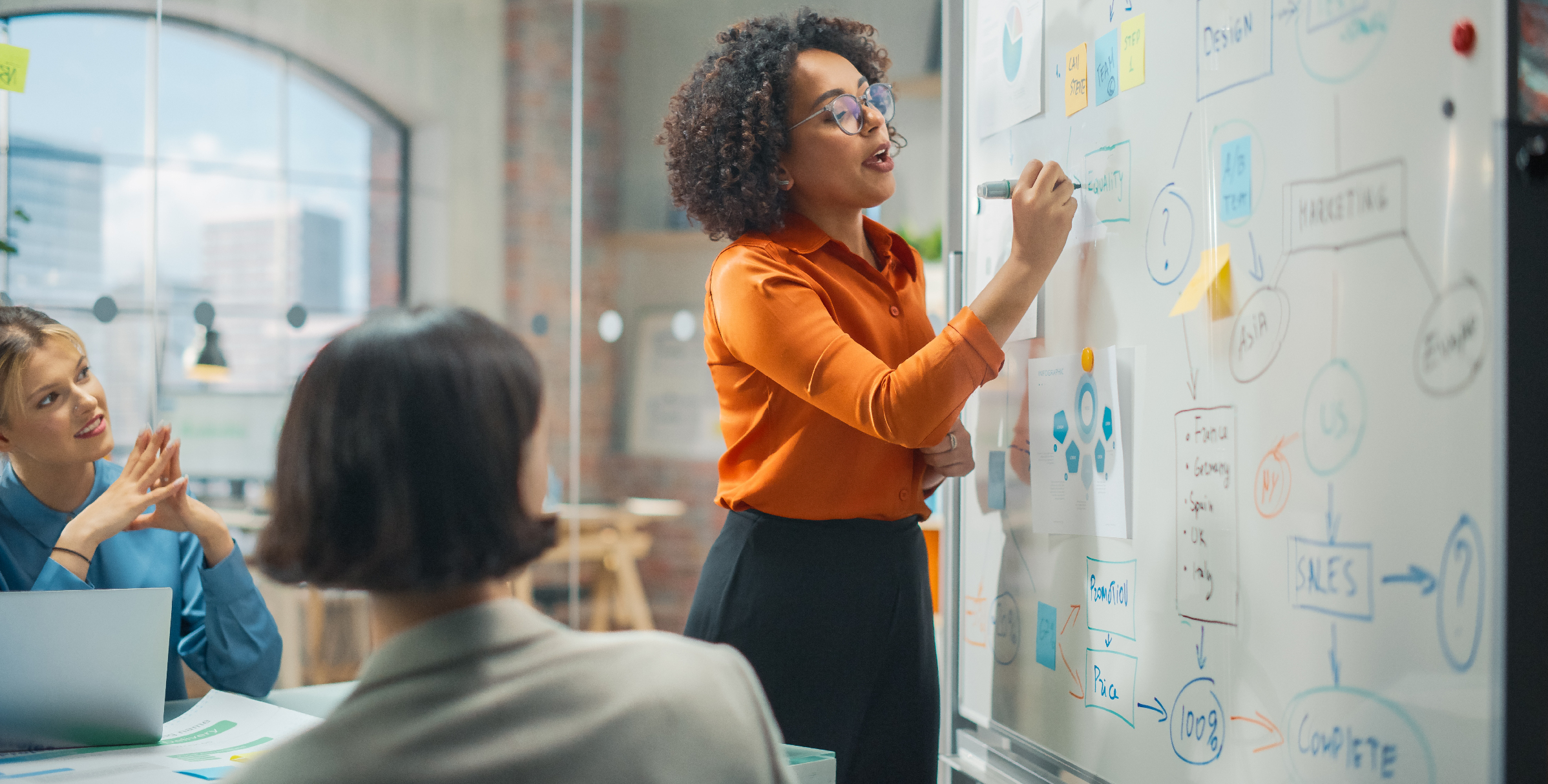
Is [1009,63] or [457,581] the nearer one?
[457,581]

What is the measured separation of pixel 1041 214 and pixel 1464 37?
20.0 inches

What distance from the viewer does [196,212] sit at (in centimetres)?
397

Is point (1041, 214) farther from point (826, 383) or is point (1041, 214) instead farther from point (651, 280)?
point (651, 280)

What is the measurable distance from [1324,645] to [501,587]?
68 cm

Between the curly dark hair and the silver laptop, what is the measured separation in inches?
30.7

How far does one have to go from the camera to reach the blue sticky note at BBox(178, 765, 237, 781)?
101 centimetres

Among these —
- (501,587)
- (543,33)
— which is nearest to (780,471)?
(501,587)

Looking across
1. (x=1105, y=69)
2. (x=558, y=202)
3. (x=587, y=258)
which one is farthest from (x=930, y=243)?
(x=1105, y=69)

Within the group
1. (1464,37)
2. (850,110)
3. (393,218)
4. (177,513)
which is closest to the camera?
(1464,37)

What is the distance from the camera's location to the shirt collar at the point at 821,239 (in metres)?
1.36

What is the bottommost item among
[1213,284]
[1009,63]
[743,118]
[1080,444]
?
[1080,444]

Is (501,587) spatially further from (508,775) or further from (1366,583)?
(1366,583)

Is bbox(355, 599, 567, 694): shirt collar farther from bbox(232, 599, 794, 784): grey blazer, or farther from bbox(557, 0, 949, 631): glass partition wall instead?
bbox(557, 0, 949, 631): glass partition wall

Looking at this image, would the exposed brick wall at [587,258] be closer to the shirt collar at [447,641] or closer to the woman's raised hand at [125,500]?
the woman's raised hand at [125,500]
